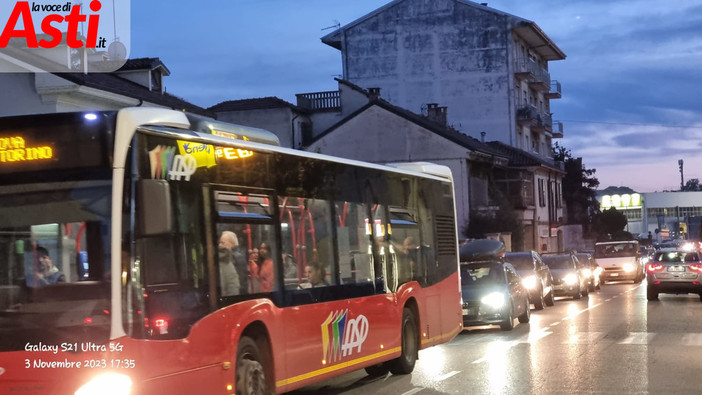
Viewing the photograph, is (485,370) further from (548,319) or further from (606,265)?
(606,265)

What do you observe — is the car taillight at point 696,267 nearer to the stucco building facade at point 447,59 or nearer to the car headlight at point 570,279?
the car headlight at point 570,279

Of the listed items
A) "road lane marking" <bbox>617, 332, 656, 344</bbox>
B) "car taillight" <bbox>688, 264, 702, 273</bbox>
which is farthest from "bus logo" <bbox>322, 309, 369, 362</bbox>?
"car taillight" <bbox>688, 264, 702, 273</bbox>

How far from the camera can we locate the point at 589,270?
43969mm

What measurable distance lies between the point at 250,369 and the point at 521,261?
74.1 ft

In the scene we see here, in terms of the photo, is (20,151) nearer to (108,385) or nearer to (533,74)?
(108,385)

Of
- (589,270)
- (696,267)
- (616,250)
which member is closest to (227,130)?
(696,267)

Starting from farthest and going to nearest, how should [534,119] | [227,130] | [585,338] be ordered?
[534,119], [585,338], [227,130]

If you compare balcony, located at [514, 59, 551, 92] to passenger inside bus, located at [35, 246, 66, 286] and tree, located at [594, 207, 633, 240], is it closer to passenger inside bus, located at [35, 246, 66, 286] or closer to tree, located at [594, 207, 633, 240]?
tree, located at [594, 207, 633, 240]

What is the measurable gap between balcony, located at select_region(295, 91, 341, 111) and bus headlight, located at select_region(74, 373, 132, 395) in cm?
5156

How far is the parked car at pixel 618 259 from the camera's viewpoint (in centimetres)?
5275

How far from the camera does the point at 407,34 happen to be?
2672 inches

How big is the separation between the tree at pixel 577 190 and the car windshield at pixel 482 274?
203 feet

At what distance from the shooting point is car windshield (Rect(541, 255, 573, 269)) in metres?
38.2

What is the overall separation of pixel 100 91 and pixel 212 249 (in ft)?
65.4
